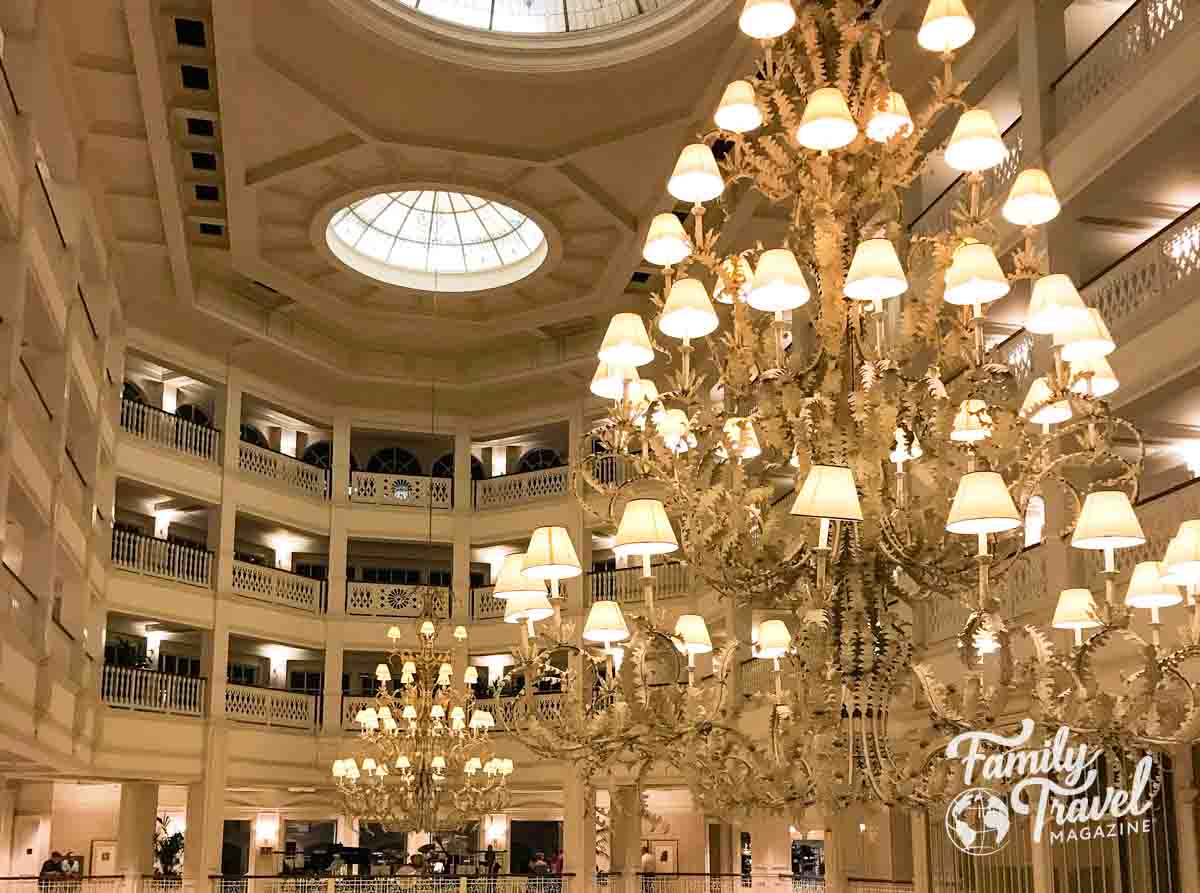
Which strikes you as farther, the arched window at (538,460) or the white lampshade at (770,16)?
the arched window at (538,460)

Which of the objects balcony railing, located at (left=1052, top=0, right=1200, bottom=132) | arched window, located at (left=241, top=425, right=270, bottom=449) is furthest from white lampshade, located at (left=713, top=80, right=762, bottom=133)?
arched window, located at (left=241, top=425, right=270, bottom=449)

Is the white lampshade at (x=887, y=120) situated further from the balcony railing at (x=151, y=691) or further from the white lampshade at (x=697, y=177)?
the balcony railing at (x=151, y=691)

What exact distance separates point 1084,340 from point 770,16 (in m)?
1.67

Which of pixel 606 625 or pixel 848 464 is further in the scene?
pixel 606 625

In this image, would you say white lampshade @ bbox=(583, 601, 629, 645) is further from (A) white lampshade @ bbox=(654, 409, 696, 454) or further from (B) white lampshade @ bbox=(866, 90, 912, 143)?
(B) white lampshade @ bbox=(866, 90, 912, 143)

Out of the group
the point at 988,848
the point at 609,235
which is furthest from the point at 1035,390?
the point at 609,235

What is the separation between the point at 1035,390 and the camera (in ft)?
18.5

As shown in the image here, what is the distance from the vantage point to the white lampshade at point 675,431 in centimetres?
560

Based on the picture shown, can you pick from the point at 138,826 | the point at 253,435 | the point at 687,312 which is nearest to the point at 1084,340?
the point at 687,312

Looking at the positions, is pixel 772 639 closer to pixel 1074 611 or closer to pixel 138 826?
pixel 1074 611

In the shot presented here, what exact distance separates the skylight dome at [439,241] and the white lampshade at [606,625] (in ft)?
44.7

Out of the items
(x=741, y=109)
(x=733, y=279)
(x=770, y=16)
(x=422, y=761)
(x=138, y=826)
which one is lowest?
(x=138, y=826)

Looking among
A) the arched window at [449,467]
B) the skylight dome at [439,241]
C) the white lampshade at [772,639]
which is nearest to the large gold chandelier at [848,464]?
the white lampshade at [772,639]

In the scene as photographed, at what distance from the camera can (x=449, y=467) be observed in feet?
84.9
